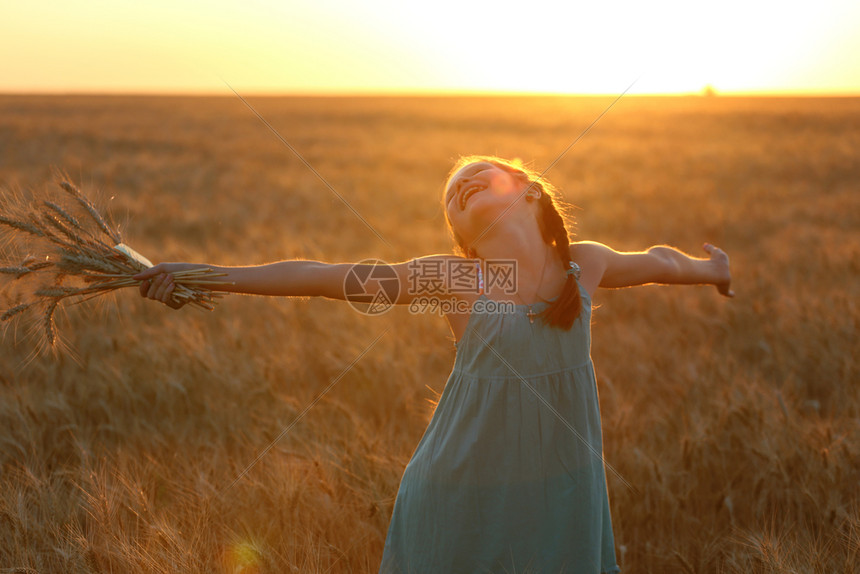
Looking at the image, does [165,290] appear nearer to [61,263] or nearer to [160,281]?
[160,281]

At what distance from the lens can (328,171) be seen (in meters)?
12.5

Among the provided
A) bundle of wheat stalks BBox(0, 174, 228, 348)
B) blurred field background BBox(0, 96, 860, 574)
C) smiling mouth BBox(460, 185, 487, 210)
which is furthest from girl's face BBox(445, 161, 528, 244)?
blurred field background BBox(0, 96, 860, 574)

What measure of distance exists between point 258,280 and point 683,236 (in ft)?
20.8

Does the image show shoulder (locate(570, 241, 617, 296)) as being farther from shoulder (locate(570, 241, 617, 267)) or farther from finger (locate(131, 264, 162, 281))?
finger (locate(131, 264, 162, 281))

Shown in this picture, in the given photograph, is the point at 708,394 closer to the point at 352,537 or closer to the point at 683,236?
the point at 352,537

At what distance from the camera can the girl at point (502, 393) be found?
1.55m

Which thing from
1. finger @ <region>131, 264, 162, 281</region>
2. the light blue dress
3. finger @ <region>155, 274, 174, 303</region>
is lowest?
the light blue dress

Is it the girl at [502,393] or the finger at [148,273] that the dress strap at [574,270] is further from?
the finger at [148,273]

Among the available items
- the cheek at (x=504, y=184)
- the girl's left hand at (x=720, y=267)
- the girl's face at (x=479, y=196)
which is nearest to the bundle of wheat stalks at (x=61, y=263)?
the girl's face at (x=479, y=196)

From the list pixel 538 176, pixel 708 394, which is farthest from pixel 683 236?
pixel 538 176

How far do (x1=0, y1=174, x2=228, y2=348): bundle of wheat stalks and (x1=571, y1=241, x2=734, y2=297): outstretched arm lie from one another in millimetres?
1056

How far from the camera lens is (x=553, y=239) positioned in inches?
65.9

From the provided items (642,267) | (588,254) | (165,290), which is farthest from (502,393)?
(165,290)

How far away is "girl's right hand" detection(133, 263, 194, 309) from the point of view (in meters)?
1.58
